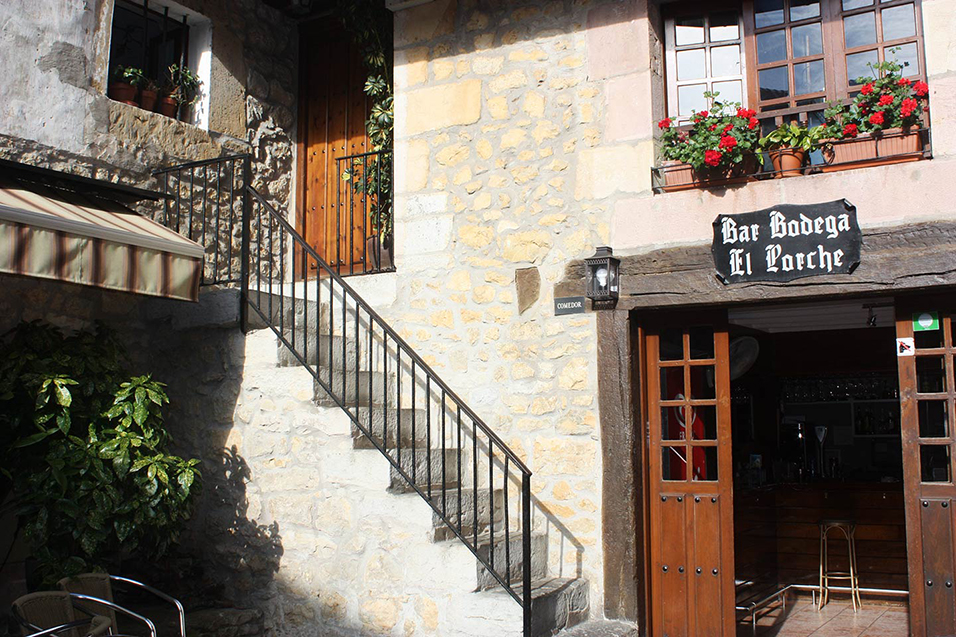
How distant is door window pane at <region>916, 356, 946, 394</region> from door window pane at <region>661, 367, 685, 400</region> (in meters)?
1.23

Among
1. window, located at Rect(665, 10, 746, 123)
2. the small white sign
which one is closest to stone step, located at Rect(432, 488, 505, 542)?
the small white sign

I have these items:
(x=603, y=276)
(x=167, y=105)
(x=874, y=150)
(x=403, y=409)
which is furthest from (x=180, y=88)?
(x=874, y=150)

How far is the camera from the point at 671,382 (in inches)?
201

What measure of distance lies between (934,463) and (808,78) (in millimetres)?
2163

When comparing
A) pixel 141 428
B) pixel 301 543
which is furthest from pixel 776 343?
pixel 141 428

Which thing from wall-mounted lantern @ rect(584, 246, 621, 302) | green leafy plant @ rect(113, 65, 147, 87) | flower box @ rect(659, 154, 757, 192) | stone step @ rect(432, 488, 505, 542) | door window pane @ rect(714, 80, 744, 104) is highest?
green leafy plant @ rect(113, 65, 147, 87)

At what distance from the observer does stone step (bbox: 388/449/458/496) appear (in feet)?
15.5

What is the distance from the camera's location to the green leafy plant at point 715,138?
186 inches

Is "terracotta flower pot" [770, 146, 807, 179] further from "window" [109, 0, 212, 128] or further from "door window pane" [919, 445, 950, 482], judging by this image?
"window" [109, 0, 212, 128]

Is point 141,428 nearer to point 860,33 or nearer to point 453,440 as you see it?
point 453,440

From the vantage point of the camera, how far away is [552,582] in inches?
191

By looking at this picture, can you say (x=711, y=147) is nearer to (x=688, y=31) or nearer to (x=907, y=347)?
(x=688, y=31)

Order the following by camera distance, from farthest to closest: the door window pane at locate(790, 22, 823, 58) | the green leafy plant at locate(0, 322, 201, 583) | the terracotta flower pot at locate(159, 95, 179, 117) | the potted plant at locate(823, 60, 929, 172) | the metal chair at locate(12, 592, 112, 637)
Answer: the terracotta flower pot at locate(159, 95, 179, 117) < the door window pane at locate(790, 22, 823, 58) < the potted plant at locate(823, 60, 929, 172) < the green leafy plant at locate(0, 322, 201, 583) < the metal chair at locate(12, 592, 112, 637)

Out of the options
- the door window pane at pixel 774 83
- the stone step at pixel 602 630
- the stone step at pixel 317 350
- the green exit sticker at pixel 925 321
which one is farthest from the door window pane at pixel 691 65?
the stone step at pixel 602 630
